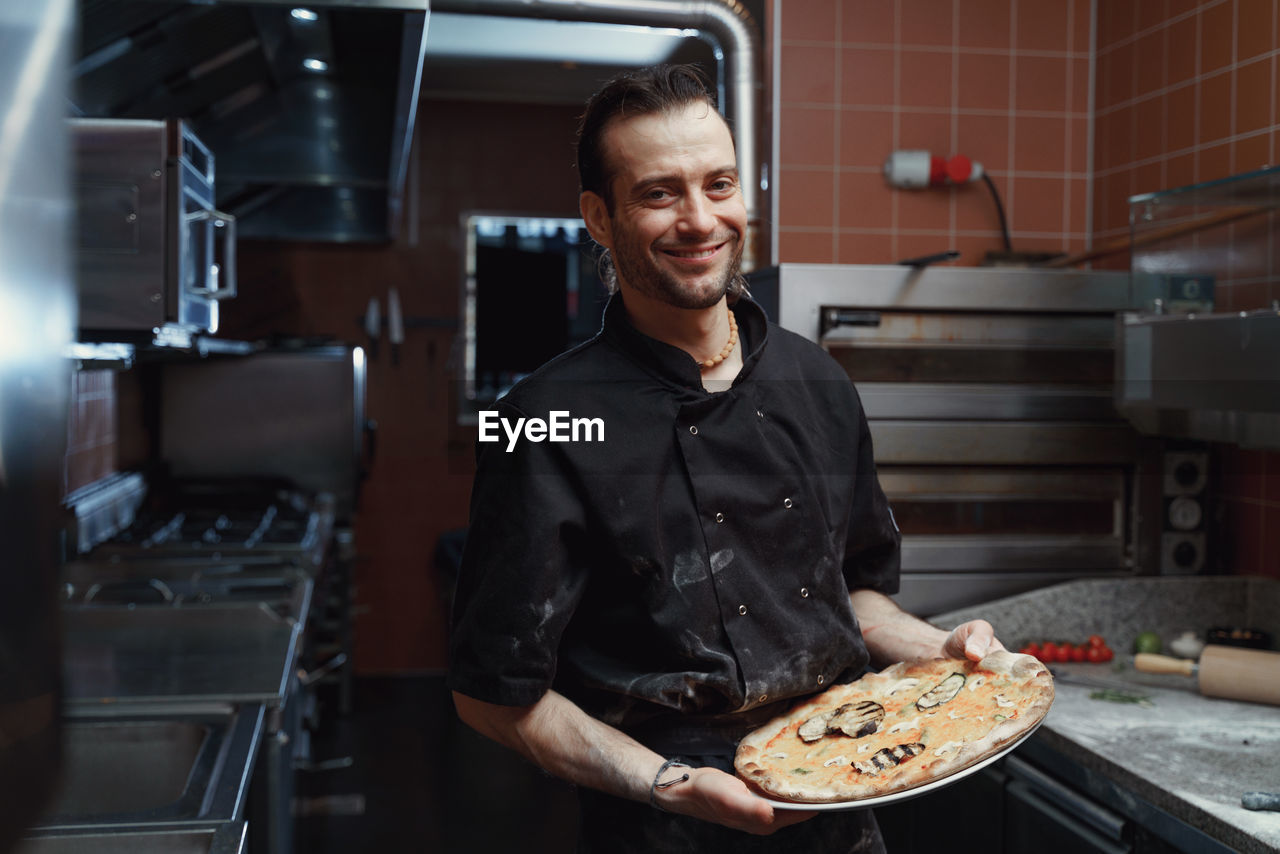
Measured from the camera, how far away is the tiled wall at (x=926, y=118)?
2.20m

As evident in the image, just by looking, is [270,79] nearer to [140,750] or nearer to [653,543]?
[140,750]

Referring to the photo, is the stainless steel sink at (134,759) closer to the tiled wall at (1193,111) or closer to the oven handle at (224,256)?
the oven handle at (224,256)

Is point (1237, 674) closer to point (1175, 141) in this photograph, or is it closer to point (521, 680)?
point (1175, 141)

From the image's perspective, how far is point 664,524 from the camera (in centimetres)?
82

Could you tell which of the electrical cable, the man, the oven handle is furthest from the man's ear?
the electrical cable

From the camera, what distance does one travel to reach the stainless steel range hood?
1.82 metres

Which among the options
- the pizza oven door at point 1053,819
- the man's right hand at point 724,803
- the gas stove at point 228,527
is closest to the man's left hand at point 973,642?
the man's right hand at point 724,803

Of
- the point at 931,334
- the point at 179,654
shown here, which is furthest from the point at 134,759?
the point at 931,334

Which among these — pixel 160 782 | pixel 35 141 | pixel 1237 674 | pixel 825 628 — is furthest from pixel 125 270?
pixel 1237 674

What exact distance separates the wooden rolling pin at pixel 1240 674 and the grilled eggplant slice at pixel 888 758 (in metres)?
1.04

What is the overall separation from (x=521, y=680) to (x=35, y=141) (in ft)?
2.20

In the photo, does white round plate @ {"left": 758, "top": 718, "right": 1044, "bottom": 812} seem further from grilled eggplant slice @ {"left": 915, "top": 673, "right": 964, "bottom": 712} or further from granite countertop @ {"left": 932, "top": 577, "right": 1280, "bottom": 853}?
granite countertop @ {"left": 932, "top": 577, "right": 1280, "bottom": 853}

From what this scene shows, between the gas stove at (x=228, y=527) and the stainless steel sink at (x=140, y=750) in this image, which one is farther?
the gas stove at (x=228, y=527)

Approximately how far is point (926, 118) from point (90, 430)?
2.37 meters
